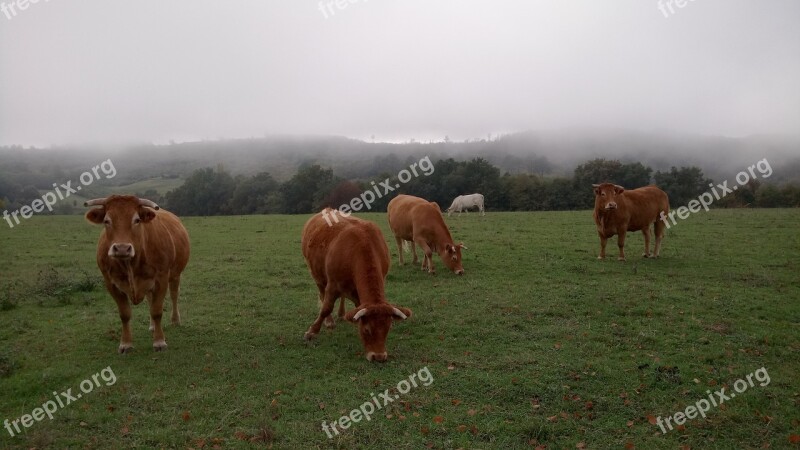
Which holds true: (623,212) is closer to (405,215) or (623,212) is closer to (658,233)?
(658,233)

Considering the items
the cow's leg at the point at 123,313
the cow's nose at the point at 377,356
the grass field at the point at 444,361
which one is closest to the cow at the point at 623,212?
the grass field at the point at 444,361

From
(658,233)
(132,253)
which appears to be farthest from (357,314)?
(658,233)

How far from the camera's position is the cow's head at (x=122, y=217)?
24.6 ft

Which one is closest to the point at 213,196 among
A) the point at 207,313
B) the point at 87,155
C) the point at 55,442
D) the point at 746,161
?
the point at 207,313

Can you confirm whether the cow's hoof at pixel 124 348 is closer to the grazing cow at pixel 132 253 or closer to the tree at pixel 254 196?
the grazing cow at pixel 132 253

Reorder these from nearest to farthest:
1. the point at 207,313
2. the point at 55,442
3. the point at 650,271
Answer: the point at 55,442 < the point at 207,313 < the point at 650,271

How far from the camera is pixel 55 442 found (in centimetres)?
570

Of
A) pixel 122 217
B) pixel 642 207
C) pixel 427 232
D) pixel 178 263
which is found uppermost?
pixel 122 217

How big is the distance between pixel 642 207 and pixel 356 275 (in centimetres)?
1171

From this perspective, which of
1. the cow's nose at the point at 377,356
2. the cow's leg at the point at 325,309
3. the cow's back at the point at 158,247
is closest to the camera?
the cow's nose at the point at 377,356

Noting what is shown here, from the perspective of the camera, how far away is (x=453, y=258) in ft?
47.2

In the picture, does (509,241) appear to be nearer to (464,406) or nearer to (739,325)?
(739,325)

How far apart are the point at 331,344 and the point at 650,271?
982cm

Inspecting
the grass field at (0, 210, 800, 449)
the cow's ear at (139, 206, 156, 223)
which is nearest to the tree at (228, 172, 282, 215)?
the grass field at (0, 210, 800, 449)
